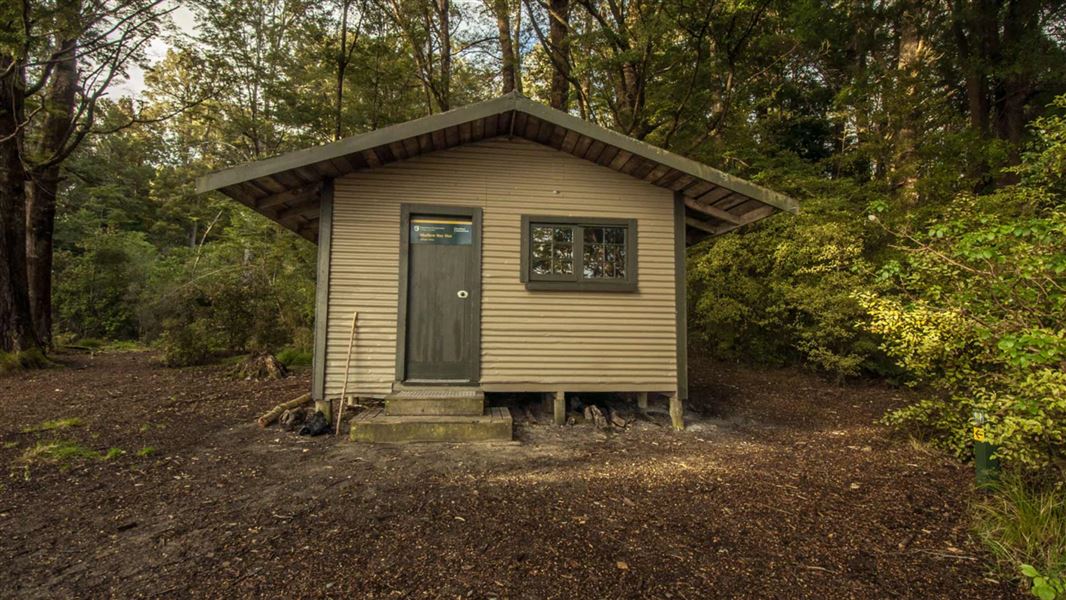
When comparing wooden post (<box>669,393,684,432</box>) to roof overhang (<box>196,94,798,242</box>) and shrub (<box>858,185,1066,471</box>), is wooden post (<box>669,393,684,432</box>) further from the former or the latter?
roof overhang (<box>196,94,798,242</box>)

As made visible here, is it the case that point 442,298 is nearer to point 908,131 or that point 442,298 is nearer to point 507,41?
point 507,41

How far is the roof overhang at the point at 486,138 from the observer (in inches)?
182

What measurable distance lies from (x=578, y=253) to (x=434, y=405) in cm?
243

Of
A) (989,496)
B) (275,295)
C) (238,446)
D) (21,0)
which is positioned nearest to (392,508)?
(238,446)

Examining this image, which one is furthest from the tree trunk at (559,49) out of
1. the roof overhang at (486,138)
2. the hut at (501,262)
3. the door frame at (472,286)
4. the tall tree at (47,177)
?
the tall tree at (47,177)

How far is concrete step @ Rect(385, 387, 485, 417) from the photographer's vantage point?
4.82 m

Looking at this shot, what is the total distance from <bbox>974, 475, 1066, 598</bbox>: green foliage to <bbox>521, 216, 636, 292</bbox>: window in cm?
346

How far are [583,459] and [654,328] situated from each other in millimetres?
1966

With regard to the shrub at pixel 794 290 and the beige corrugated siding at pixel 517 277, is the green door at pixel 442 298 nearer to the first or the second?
the beige corrugated siding at pixel 517 277

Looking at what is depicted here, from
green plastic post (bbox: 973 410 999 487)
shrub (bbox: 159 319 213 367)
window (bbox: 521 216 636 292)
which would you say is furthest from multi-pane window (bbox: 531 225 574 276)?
shrub (bbox: 159 319 213 367)

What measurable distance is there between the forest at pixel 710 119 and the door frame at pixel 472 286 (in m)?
3.89

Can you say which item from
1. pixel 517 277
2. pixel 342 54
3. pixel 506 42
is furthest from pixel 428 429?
pixel 506 42

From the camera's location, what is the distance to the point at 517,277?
5391 millimetres

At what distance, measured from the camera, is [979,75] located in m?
10.4
